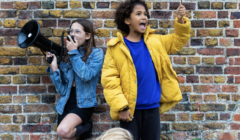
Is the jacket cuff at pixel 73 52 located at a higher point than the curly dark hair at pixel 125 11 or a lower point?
lower

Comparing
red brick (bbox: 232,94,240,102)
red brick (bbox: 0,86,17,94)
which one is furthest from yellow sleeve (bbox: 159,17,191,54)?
red brick (bbox: 0,86,17,94)

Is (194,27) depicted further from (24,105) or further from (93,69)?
(24,105)

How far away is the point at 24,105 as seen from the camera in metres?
2.74

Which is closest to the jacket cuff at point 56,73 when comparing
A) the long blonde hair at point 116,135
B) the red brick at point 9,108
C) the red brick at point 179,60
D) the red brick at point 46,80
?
the red brick at point 46,80

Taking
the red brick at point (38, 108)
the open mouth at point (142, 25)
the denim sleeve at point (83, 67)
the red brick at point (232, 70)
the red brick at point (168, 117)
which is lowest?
the red brick at point (168, 117)

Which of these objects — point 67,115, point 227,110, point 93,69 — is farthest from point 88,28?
point 227,110

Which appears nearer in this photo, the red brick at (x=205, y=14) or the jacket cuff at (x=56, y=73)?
the jacket cuff at (x=56, y=73)

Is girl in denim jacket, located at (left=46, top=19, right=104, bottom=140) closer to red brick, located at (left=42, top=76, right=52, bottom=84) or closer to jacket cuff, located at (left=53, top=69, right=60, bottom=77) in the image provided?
jacket cuff, located at (left=53, top=69, right=60, bottom=77)

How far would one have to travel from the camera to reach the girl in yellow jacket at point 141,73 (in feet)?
6.93

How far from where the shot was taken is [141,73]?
216 centimetres

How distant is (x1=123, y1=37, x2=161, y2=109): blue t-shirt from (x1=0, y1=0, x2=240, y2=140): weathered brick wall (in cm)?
66

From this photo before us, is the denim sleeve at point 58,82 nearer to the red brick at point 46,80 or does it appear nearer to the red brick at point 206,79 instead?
the red brick at point 46,80

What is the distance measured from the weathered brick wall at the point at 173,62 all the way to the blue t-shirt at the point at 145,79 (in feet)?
2.16

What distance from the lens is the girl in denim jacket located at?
229cm
